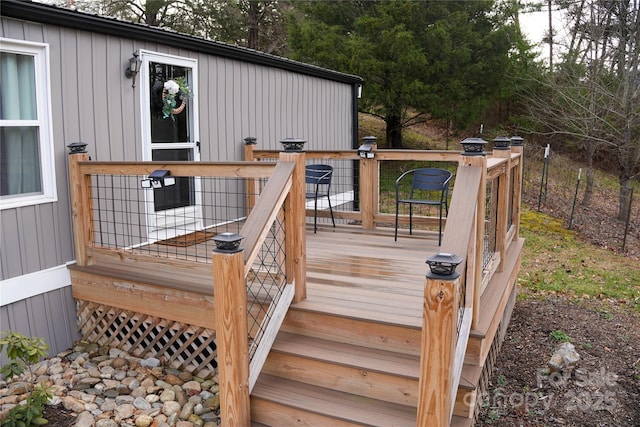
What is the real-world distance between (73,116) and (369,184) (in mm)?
2933

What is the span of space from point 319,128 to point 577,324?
14.3 ft

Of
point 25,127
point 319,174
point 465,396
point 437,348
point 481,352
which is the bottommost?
point 465,396

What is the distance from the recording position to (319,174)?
5.98 metres

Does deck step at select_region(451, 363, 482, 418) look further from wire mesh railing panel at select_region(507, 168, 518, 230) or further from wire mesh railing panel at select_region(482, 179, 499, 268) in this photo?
wire mesh railing panel at select_region(507, 168, 518, 230)

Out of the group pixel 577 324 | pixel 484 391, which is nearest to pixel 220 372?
pixel 484 391

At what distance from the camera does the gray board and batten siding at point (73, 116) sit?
393 cm

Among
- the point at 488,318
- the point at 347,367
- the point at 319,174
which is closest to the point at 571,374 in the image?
the point at 488,318

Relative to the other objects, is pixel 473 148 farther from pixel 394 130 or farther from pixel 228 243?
pixel 394 130

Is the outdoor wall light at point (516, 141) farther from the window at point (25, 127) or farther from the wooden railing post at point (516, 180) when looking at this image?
the window at point (25, 127)

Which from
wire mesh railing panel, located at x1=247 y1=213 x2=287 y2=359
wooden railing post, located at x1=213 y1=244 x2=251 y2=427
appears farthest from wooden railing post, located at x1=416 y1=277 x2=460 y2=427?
wire mesh railing panel, located at x1=247 y1=213 x2=287 y2=359

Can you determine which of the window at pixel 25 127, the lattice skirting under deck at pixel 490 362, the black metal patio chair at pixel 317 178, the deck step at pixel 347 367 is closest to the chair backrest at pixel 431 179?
the black metal patio chair at pixel 317 178

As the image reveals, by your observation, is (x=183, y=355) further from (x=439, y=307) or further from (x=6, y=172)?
(x=439, y=307)

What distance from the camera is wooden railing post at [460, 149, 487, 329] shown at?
2857mm

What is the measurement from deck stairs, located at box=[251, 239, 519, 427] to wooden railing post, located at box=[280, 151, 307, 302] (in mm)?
255
